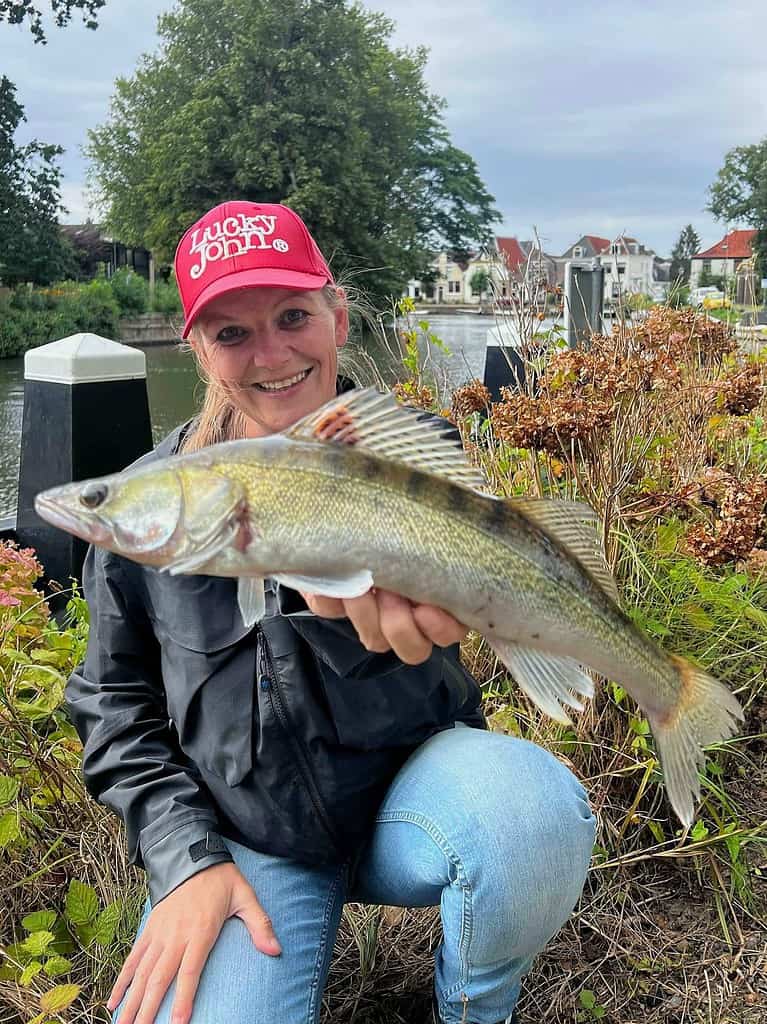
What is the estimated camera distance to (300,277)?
2248 millimetres

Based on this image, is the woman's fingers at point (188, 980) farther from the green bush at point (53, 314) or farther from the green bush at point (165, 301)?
the green bush at point (165, 301)

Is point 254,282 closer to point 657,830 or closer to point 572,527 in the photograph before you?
point 572,527

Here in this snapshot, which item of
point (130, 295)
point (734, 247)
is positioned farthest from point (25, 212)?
point (734, 247)

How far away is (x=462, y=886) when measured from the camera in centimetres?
190

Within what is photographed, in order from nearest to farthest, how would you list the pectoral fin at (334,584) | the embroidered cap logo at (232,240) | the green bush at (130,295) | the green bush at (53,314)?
the pectoral fin at (334,584)
the embroidered cap logo at (232,240)
the green bush at (53,314)
the green bush at (130,295)

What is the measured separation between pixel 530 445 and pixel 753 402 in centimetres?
130

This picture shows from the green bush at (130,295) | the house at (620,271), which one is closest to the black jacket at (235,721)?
the house at (620,271)

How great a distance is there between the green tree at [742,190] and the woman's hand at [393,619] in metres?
65.6

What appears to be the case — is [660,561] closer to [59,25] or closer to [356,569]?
[356,569]

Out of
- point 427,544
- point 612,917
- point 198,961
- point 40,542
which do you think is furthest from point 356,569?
point 40,542

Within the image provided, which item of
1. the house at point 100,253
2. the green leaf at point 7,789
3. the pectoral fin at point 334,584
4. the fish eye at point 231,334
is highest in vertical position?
the house at point 100,253

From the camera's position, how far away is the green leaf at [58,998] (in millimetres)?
2000

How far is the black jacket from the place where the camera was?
1.98 m

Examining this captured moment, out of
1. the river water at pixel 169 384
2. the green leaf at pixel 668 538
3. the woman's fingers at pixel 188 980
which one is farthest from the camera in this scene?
the river water at pixel 169 384
